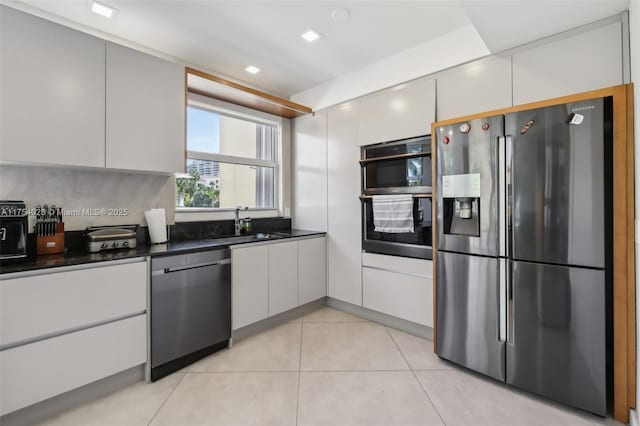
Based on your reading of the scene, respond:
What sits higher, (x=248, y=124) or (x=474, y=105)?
(x=248, y=124)

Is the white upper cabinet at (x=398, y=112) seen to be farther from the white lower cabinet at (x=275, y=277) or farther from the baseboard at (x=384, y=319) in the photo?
the baseboard at (x=384, y=319)

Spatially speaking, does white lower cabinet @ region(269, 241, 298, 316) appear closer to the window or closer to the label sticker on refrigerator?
the window

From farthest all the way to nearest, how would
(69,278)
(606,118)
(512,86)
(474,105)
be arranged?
1. (474,105)
2. (512,86)
3. (69,278)
4. (606,118)

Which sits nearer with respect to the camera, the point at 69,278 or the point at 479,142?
the point at 69,278

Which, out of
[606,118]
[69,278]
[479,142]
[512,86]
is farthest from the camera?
[512,86]

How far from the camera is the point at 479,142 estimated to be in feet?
6.24

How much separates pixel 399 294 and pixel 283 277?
1119mm

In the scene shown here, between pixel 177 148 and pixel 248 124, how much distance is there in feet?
4.31

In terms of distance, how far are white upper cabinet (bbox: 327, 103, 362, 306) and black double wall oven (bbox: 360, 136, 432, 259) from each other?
0.12 metres

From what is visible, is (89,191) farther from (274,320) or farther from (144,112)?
(274,320)

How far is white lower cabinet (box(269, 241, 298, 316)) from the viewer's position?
2.73 metres

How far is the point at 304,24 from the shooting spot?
7.32ft

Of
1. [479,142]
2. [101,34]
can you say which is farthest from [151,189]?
[479,142]

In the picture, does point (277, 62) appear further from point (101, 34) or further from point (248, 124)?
point (101, 34)
